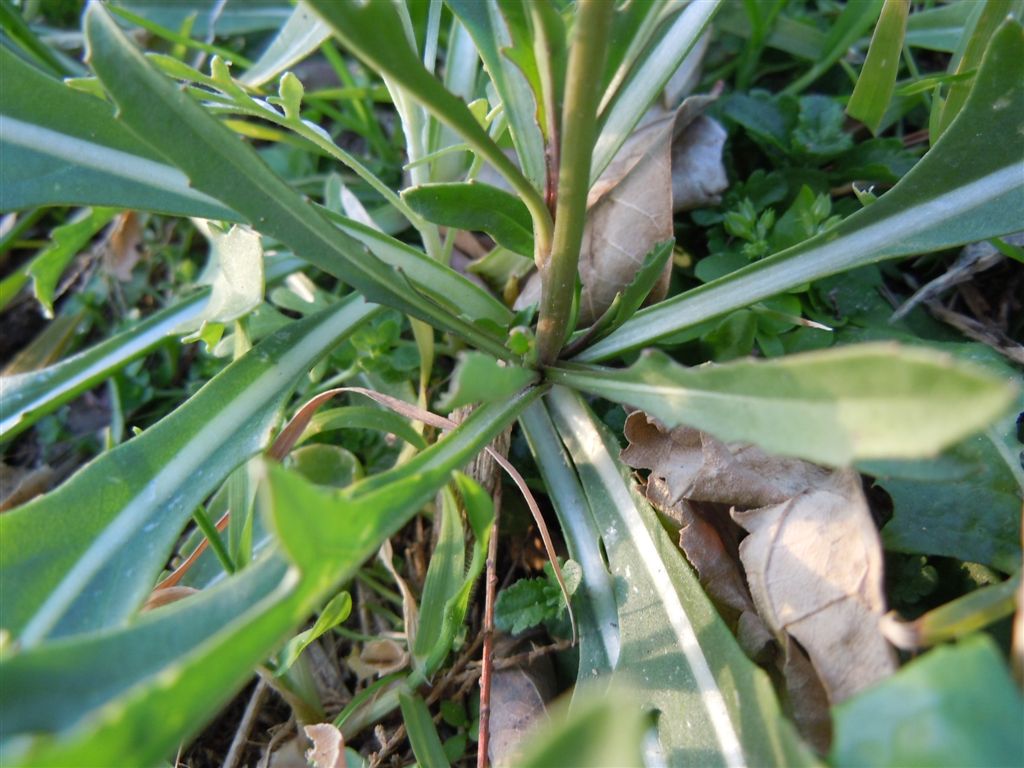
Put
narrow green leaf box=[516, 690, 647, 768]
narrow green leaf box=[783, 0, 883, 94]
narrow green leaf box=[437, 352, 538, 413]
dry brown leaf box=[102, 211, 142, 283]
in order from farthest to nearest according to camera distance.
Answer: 1. dry brown leaf box=[102, 211, 142, 283]
2. narrow green leaf box=[783, 0, 883, 94]
3. narrow green leaf box=[437, 352, 538, 413]
4. narrow green leaf box=[516, 690, 647, 768]

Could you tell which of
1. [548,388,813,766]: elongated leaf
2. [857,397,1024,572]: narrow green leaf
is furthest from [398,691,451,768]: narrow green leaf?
[857,397,1024,572]: narrow green leaf

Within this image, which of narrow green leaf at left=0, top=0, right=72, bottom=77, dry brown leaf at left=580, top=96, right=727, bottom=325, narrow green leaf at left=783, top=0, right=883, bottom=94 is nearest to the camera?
dry brown leaf at left=580, top=96, right=727, bottom=325

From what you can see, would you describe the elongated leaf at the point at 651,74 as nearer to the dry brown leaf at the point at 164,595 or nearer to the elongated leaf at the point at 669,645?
the elongated leaf at the point at 669,645

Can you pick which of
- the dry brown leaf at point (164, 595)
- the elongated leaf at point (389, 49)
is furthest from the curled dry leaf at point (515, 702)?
the elongated leaf at point (389, 49)

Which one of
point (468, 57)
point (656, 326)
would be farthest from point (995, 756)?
point (468, 57)

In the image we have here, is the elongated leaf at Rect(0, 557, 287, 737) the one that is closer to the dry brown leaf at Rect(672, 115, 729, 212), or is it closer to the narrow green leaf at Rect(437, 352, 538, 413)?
the narrow green leaf at Rect(437, 352, 538, 413)

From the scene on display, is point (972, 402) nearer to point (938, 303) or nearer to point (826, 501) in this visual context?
point (826, 501)
